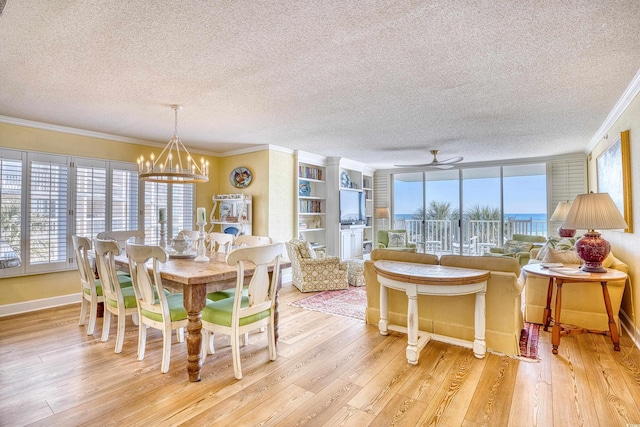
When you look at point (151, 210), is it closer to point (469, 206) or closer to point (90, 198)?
point (90, 198)

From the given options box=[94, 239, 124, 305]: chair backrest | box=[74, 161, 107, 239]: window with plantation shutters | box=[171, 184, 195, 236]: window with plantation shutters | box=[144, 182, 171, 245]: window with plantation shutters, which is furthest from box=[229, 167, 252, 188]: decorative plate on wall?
box=[94, 239, 124, 305]: chair backrest

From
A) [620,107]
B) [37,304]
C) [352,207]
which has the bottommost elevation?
[37,304]

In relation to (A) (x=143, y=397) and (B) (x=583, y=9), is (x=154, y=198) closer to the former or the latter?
(A) (x=143, y=397)

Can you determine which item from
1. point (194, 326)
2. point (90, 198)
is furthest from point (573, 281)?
point (90, 198)

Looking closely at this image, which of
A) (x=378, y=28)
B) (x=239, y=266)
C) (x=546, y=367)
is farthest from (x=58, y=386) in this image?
(x=546, y=367)

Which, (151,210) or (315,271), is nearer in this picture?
(315,271)

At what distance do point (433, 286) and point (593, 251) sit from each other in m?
1.63

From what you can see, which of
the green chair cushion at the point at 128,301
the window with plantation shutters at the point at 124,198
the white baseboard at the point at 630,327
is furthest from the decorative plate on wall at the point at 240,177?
the white baseboard at the point at 630,327

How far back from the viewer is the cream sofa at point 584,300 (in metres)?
3.18

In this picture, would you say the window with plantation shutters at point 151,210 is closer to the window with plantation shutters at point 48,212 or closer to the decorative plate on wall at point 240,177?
the window with plantation shutters at point 48,212

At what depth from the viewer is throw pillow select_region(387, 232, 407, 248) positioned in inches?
281

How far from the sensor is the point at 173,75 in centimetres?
267

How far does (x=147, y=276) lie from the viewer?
8.36ft

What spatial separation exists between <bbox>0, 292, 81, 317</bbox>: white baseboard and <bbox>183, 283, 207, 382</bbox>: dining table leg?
3.09 m
